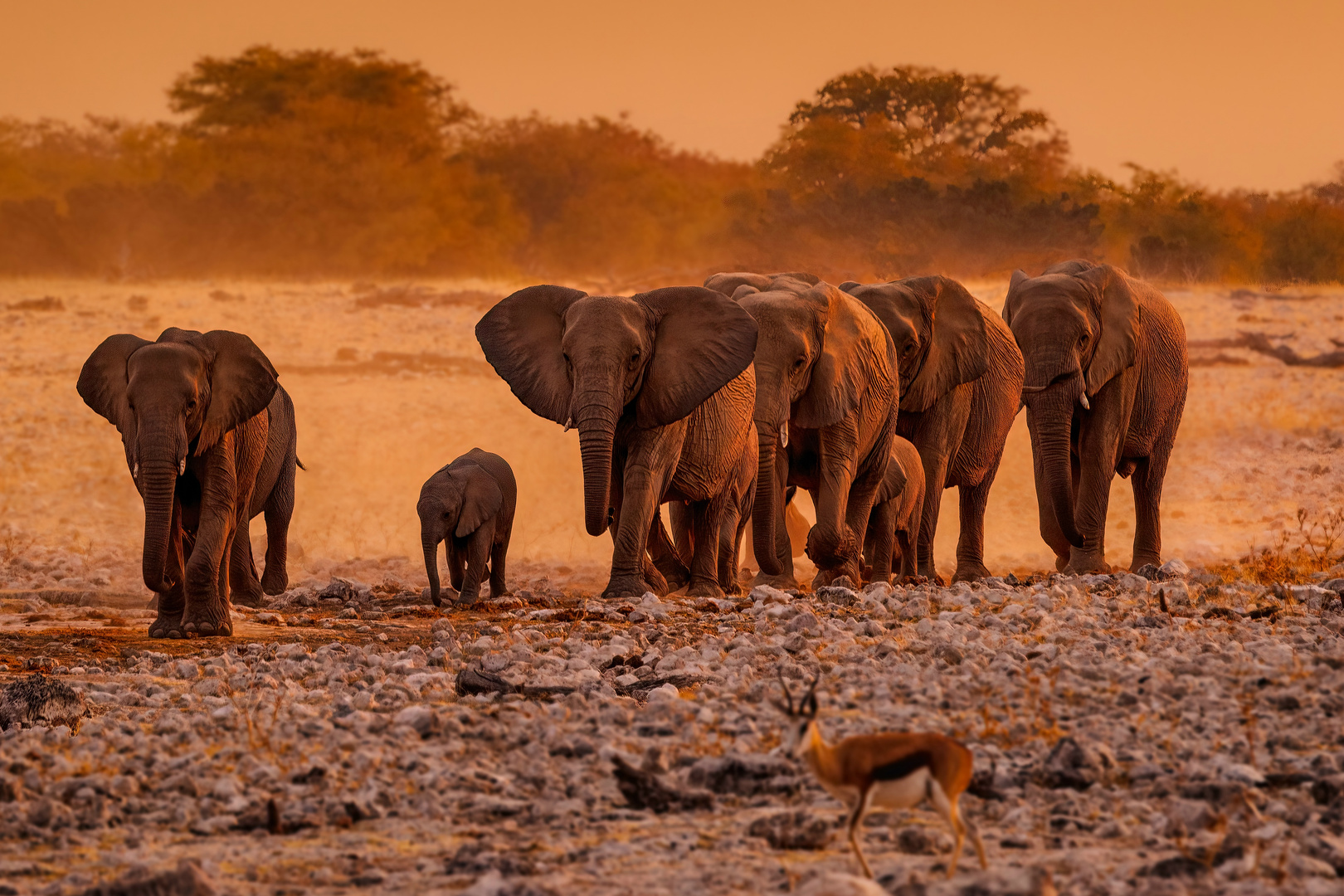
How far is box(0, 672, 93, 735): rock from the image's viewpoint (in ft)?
25.2

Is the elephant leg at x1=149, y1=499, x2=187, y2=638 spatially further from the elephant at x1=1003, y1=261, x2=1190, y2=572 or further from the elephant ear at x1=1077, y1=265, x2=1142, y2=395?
the elephant ear at x1=1077, y1=265, x2=1142, y2=395

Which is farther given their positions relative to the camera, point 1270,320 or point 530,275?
point 530,275

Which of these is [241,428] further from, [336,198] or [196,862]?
[336,198]

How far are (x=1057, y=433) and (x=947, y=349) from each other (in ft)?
4.14

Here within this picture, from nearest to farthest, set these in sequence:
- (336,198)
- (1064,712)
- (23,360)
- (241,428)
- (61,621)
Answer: (1064,712), (241,428), (61,621), (23,360), (336,198)

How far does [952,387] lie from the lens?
50.2 ft

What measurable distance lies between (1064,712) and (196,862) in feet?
11.1

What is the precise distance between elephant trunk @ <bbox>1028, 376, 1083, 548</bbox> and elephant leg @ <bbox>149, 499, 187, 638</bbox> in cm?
690

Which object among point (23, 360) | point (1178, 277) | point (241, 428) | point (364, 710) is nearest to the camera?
point (364, 710)

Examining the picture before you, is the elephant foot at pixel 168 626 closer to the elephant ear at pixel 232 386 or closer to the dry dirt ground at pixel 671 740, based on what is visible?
the dry dirt ground at pixel 671 740

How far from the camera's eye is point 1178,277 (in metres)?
45.6

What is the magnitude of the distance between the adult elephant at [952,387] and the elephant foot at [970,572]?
12 millimetres

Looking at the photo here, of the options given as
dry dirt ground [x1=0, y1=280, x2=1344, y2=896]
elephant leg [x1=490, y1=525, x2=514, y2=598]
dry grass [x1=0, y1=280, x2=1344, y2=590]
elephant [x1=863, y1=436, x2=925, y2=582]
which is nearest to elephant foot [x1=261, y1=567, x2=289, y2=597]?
dry dirt ground [x1=0, y1=280, x2=1344, y2=896]

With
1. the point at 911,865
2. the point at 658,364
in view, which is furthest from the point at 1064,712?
the point at 658,364
